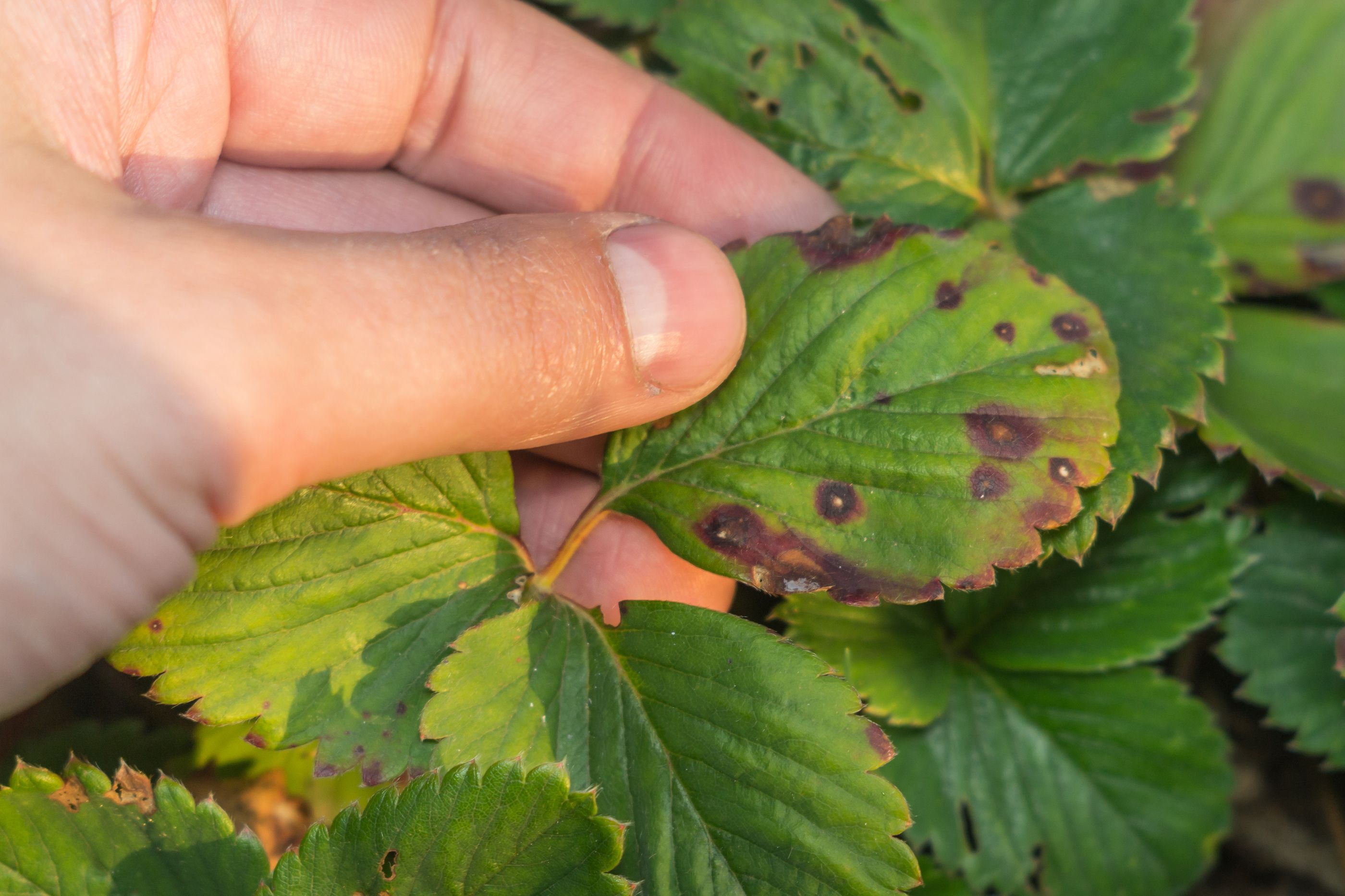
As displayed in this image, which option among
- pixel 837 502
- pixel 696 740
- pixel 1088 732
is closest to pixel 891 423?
pixel 837 502

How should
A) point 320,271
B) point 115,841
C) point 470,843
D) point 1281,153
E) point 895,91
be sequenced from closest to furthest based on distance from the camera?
point 320,271 < point 470,843 < point 115,841 < point 895,91 < point 1281,153

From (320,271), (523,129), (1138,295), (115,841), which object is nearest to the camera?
(320,271)

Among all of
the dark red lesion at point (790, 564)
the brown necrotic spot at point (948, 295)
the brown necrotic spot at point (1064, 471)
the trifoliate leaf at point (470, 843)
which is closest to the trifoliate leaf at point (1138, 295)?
the brown necrotic spot at point (1064, 471)

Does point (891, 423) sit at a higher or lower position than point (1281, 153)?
lower

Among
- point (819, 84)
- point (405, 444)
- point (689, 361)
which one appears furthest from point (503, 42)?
point (405, 444)

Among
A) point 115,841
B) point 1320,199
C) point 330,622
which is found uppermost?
point 1320,199

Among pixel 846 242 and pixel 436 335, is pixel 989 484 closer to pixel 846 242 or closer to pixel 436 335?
pixel 846 242

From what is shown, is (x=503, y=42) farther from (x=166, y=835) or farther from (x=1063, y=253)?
(x=166, y=835)

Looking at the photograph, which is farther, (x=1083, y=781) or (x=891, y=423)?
(x=1083, y=781)
